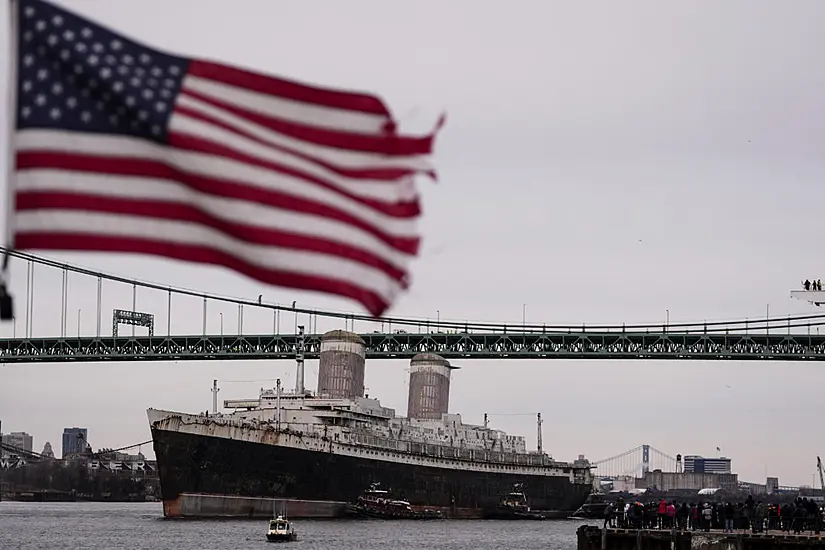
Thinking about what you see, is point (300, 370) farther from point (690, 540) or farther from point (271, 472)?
point (690, 540)

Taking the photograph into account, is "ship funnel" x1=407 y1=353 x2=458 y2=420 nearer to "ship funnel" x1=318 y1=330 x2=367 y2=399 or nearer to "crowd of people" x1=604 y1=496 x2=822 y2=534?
"ship funnel" x1=318 y1=330 x2=367 y2=399

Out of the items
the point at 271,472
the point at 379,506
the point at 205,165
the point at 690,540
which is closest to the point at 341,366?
the point at 379,506

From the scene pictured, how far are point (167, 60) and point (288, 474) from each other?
232 ft

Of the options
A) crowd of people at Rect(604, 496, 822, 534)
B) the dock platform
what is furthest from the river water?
the dock platform

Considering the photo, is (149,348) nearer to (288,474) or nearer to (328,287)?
(288,474)

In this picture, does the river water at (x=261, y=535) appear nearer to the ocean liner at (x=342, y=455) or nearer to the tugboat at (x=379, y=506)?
the tugboat at (x=379, y=506)

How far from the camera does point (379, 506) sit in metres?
81.5

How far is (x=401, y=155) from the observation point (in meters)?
8.63

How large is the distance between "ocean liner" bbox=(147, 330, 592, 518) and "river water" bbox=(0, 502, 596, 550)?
2.06 metres

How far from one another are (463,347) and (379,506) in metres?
36.9

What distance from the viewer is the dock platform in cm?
3762

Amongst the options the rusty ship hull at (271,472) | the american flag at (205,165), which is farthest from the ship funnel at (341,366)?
the american flag at (205,165)

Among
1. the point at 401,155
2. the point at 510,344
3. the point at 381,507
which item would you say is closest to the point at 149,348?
the point at 510,344

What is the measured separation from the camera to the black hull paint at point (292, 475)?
73.7m
